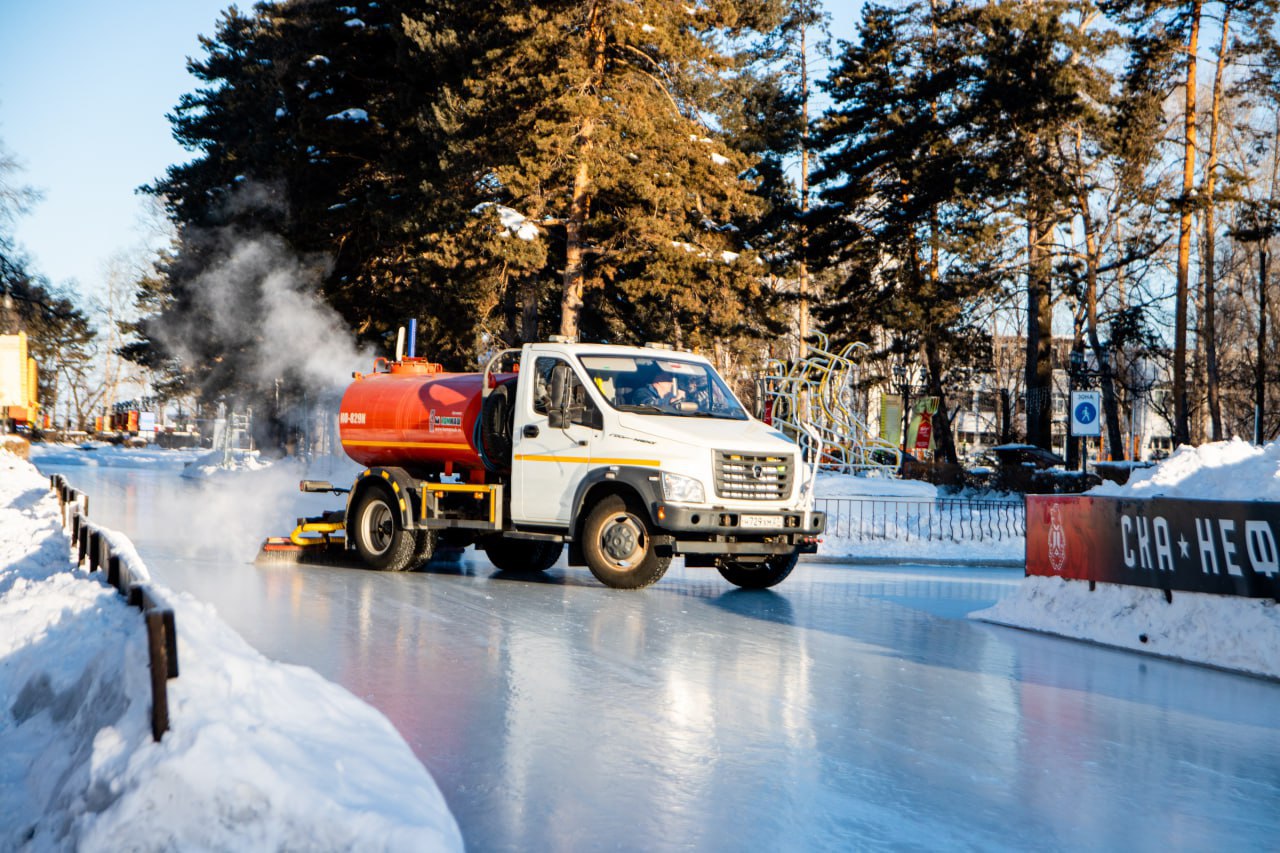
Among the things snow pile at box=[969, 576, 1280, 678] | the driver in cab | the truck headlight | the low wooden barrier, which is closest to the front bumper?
the truck headlight

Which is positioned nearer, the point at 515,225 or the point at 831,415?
the point at 515,225

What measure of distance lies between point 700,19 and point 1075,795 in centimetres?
2947

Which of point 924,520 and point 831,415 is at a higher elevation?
point 831,415

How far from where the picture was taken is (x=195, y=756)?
187 inches

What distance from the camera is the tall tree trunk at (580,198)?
3109 centimetres

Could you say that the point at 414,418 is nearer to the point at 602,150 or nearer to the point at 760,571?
the point at 760,571

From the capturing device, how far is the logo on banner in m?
13.2

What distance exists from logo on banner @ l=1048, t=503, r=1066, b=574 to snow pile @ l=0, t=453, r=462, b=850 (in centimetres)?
866

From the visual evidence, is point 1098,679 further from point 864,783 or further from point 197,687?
point 197,687

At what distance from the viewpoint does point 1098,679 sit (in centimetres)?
972

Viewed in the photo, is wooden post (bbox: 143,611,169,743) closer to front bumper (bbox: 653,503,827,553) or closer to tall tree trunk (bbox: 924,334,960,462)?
front bumper (bbox: 653,503,827,553)

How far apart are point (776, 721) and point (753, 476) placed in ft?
22.2

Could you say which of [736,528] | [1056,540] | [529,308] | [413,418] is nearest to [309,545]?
[413,418]

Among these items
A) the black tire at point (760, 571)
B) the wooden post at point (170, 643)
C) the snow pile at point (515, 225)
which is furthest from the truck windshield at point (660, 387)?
the snow pile at point (515, 225)
